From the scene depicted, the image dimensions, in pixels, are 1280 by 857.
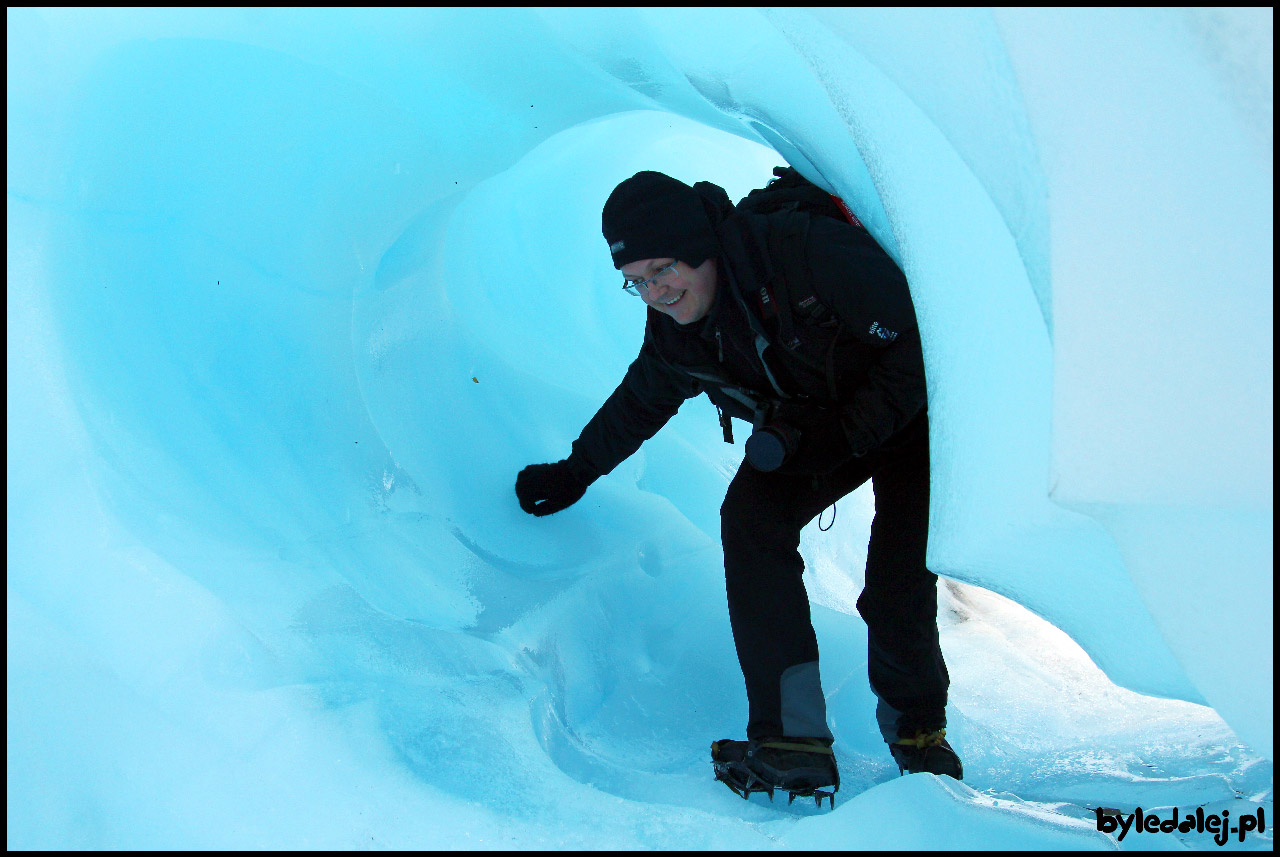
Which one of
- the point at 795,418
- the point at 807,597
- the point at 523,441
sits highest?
the point at 523,441

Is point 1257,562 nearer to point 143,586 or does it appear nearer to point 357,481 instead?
point 143,586

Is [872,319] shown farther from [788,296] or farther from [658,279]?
[658,279]

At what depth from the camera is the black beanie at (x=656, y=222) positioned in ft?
5.12

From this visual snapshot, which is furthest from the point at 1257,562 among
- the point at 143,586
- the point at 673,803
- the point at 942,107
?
the point at 143,586

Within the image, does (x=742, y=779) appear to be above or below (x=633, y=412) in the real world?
below

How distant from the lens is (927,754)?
171 centimetres

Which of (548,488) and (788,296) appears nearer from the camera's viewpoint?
(788,296)

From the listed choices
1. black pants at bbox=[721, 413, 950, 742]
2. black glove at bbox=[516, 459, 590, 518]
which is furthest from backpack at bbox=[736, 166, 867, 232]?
black glove at bbox=[516, 459, 590, 518]

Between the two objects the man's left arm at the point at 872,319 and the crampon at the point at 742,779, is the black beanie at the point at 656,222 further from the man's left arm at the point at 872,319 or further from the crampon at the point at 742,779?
the crampon at the point at 742,779

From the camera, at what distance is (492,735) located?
1552mm

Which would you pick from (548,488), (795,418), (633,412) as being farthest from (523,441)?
(795,418)

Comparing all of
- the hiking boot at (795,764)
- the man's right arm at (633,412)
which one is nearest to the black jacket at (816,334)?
the man's right arm at (633,412)

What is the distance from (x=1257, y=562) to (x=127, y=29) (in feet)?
6.33

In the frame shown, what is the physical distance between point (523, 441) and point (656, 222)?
1.36m
